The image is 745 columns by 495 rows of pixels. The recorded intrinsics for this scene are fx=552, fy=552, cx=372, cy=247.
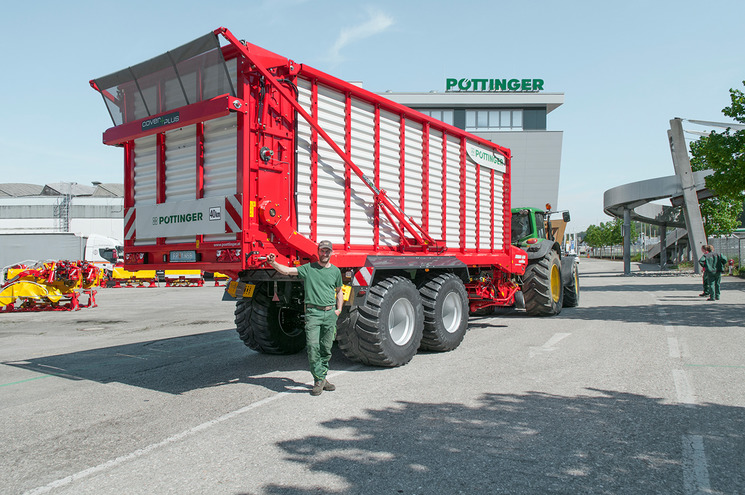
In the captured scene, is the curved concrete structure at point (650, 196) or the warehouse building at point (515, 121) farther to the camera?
the warehouse building at point (515, 121)

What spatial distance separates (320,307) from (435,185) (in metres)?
3.25

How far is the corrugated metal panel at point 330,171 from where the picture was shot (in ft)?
20.8

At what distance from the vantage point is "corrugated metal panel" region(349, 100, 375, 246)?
22.4 feet

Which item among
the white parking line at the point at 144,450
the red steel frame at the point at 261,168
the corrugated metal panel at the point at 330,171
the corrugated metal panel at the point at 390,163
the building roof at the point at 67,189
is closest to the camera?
the white parking line at the point at 144,450

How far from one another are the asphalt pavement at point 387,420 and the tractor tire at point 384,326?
0.77 ft

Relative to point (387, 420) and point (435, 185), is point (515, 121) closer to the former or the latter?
point (435, 185)

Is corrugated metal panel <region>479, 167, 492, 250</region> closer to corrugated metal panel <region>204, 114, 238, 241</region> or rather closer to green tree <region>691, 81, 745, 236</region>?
corrugated metal panel <region>204, 114, 238, 241</region>

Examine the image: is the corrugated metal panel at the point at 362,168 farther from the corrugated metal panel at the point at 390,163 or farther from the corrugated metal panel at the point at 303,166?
the corrugated metal panel at the point at 303,166

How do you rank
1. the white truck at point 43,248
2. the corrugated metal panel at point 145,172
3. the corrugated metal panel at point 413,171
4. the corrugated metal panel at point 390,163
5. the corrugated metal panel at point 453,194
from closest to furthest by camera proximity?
the corrugated metal panel at point 145,172 < the corrugated metal panel at point 390,163 < the corrugated metal panel at point 413,171 < the corrugated metal panel at point 453,194 < the white truck at point 43,248

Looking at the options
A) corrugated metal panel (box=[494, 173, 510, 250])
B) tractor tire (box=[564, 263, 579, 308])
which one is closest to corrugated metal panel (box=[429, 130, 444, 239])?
corrugated metal panel (box=[494, 173, 510, 250])

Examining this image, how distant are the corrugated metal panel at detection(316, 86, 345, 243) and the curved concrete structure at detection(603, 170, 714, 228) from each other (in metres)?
29.7

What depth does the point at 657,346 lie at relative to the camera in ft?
27.1

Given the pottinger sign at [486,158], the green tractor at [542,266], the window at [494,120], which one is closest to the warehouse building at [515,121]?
the window at [494,120]

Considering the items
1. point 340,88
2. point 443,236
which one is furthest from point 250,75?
point 443,236
